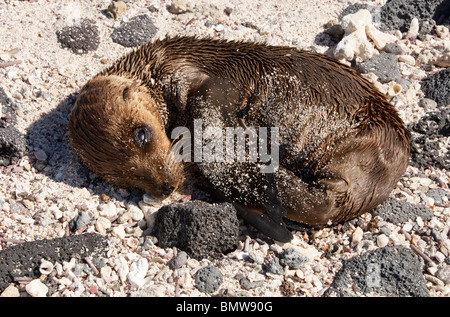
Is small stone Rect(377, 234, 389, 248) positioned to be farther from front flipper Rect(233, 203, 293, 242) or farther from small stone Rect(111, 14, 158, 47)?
small stone Rect(111, 14, 158, 47)

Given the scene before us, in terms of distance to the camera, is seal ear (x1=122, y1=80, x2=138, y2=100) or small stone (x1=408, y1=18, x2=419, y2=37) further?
small stone (x1=408, y1=18, x2=419, y2=37)

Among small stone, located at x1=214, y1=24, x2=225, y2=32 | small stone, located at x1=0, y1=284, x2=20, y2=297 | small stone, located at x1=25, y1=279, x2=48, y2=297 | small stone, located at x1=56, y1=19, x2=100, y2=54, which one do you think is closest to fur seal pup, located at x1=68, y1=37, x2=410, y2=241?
small stone, located at x1=25, y1=279, x2=48, y2=297

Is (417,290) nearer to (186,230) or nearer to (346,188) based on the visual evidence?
(346,188)

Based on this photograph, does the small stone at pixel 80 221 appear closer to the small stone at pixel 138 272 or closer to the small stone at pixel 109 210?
the small stone at pixel 109 210

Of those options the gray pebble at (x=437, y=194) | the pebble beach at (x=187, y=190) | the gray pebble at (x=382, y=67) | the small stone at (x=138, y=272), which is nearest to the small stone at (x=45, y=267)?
the pebble beach at (x=187, y=190)

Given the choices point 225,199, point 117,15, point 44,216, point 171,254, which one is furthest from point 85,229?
point 117,15
